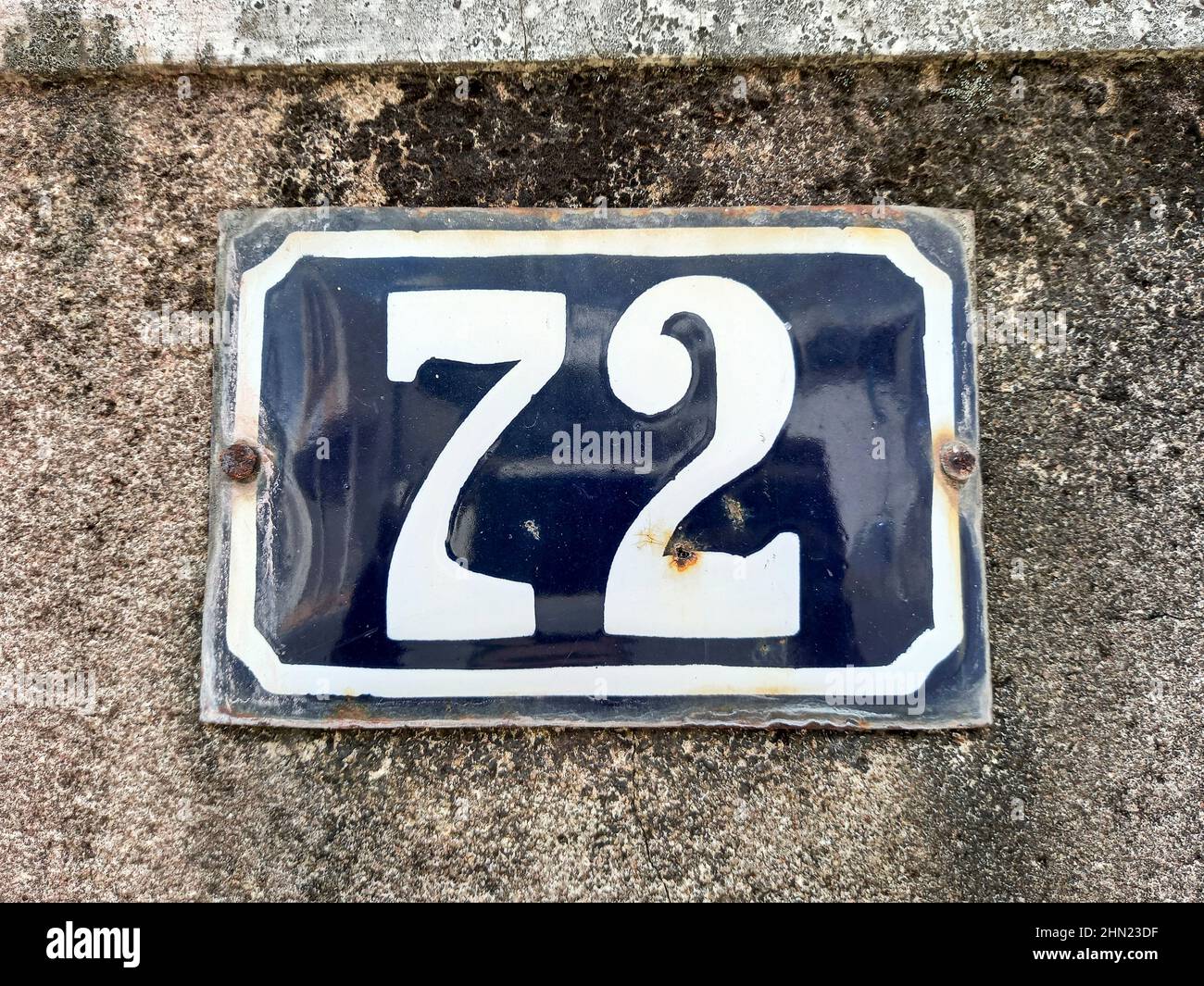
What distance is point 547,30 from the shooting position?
991mm

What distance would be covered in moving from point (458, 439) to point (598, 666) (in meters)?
0.39

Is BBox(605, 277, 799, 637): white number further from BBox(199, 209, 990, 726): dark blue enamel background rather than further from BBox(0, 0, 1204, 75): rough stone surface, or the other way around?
BBox(0, 0, 1204, 75): rough stone surface

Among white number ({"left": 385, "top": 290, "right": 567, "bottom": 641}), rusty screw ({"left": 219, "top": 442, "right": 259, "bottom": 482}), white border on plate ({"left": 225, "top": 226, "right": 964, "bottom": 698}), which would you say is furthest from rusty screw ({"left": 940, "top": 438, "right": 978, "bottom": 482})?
rusty screw ({"left": 219, "top": 442, "right": 259, "bottom": 482})

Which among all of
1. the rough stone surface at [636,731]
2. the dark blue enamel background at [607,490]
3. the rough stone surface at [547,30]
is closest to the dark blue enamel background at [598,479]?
the dark blue enamel background at [607,490]

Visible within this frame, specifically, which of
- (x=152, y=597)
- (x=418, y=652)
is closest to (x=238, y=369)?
(x=152, y=597)

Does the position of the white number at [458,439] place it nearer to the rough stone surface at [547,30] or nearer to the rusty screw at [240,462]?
the rusty screw at [240,462]

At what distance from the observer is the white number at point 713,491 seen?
3.24 feet

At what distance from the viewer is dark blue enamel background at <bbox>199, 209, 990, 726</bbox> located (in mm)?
990

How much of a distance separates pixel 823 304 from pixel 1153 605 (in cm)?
67

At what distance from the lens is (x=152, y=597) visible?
1026 millimetres

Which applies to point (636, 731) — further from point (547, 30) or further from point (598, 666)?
point (547, 30)

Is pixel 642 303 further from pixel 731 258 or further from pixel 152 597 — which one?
pixel 152 597

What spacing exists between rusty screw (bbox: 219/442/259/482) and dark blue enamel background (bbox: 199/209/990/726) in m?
0.08
